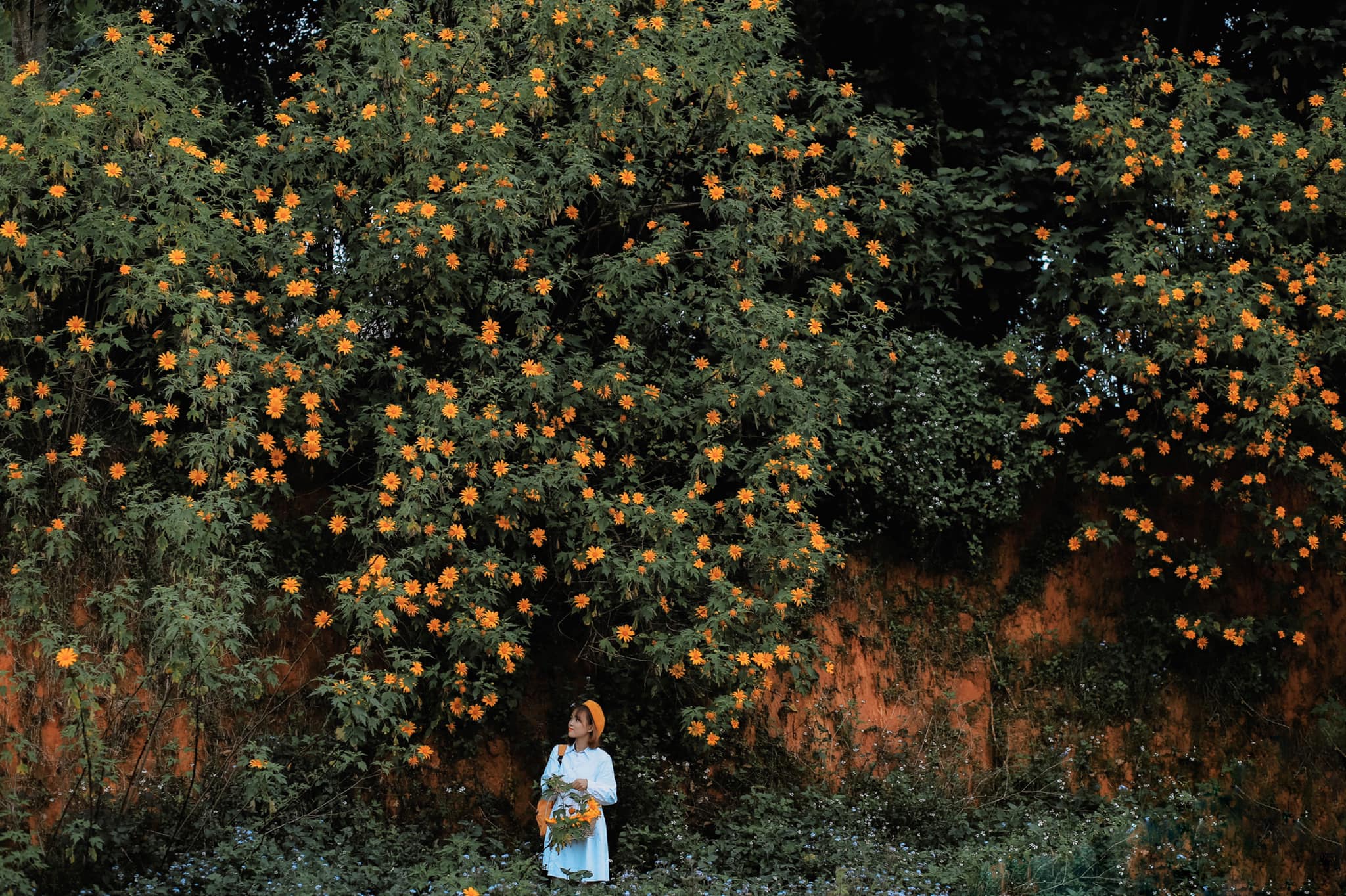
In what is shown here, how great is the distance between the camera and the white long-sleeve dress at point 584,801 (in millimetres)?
6078

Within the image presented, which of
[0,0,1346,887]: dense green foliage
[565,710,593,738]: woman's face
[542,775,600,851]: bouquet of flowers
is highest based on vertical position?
[0,0,1346,887]: dense green foliage

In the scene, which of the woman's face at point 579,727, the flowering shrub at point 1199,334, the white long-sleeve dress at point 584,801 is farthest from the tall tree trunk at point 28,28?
the flowering shrub at point 1199,334

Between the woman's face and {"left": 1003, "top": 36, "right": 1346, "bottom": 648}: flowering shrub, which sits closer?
the woman's face

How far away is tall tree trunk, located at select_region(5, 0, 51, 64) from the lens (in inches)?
305

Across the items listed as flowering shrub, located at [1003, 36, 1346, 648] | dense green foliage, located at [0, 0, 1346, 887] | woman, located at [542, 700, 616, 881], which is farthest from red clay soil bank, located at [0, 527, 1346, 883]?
woman, located at [542, 700, 616, 881]

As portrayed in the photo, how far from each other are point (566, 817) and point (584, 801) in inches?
4.3

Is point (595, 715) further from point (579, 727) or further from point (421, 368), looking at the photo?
point (421, 368)

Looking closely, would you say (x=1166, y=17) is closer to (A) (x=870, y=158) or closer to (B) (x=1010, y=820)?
(A) (x=870, y=158)

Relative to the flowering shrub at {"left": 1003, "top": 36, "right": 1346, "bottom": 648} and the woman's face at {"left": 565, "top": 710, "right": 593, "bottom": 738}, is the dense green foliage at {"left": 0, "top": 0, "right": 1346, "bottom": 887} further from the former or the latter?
the woman's face at {"left": 565, "top": 710, "right": 593, "bottom": 738}

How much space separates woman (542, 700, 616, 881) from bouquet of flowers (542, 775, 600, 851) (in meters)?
0.01

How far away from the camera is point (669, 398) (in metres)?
7.00

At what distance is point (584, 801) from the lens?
19.7 ft

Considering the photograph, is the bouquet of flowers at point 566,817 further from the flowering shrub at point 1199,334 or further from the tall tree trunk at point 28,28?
the tall tree trunk at point 28,28

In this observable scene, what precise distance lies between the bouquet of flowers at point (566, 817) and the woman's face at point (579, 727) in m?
0.28
